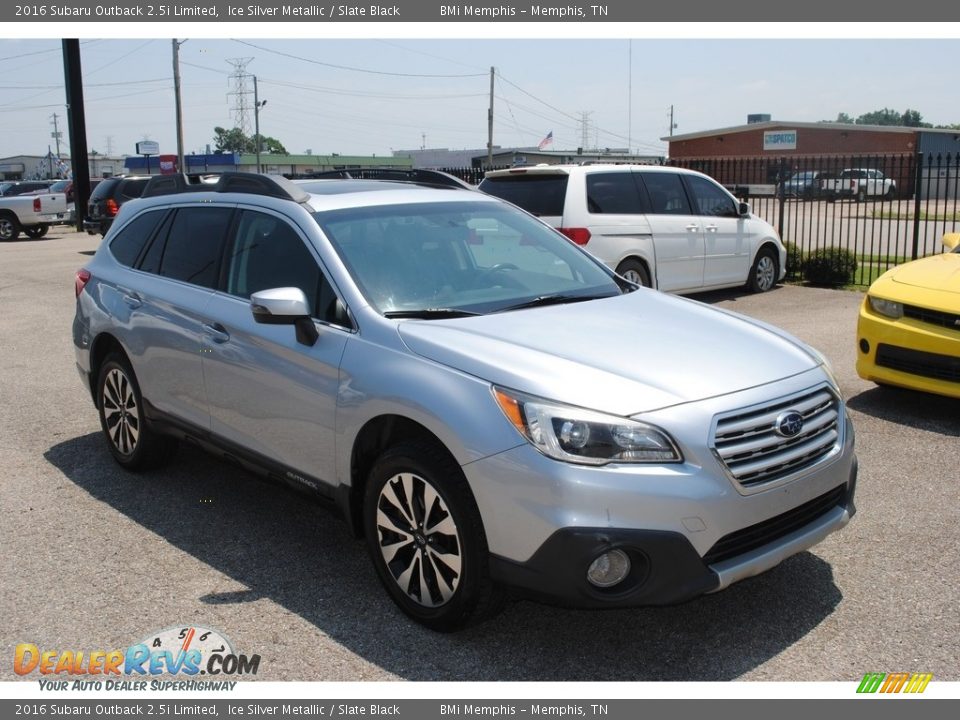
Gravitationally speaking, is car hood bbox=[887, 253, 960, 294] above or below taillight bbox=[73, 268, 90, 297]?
below

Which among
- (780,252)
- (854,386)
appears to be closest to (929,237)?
(780,252)

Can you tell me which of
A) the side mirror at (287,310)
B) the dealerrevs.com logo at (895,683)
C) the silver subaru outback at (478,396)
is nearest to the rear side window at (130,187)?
the silver subaru outback at (478,396)

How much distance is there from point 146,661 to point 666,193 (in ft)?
31.2

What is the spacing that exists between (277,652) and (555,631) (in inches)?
44.2

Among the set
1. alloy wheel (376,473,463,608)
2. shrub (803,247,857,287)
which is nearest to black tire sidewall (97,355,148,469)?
alloy wheel (376,473,463,608)

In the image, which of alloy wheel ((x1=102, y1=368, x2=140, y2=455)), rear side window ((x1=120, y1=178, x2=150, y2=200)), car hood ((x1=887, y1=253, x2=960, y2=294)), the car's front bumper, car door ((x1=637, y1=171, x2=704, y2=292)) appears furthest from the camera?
rear side window ((x1=120, y1=178, x2=150, y2=200))

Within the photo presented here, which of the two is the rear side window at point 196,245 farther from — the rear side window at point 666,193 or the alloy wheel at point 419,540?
the rear side window at point 666,193

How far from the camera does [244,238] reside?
4922 millimetres

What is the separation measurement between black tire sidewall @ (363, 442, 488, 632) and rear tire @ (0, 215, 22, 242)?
27802mm

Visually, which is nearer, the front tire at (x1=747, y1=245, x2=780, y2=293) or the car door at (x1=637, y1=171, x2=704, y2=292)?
the car door at (x1=637, y1=171, x2=704, y2=292)

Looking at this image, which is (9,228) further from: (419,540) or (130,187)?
(419,540)

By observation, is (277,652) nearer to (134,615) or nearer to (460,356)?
(134,615)

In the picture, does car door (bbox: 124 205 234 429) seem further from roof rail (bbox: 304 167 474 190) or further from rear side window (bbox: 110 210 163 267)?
roof rail (bbox: 304 167 474 190)

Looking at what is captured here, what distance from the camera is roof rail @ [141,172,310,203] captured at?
4.75 metres
